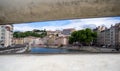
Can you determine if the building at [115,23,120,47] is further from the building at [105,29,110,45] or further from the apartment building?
the building at [105,29,110,45]

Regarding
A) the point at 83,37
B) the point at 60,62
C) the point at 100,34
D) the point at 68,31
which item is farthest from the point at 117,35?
the point at 60,62

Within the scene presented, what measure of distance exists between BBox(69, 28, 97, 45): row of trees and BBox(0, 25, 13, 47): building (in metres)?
1.00

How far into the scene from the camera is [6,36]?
3256 millimetres

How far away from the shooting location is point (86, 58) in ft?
9.45

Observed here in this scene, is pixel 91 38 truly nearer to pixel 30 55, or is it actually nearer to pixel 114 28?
pixel 114 28

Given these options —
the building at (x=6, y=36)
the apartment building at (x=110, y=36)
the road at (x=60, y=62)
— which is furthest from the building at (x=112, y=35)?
the building at (x=6, y=36)

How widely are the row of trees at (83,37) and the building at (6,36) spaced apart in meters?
1.00

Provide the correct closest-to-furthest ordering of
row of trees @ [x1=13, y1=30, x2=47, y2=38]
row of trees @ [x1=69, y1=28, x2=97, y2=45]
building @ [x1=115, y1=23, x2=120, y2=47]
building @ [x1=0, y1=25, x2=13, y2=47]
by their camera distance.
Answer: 1. building @ [x1=115, y1=23, x2=120, y2=47]
2. row of trees @ [x1=69, y1=28, x2=97, y2=45]
3. row of trees @ [x1=13, y1=30, x2=47, y2=38]
4. building @ [x1=0, y1=25, x2=13, y2=47]

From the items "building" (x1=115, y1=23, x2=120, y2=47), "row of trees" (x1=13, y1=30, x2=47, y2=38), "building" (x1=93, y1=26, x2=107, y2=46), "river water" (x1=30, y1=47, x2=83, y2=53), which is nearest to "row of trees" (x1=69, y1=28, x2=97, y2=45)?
"building" (x1=93, y1=26, x2=107, y2=46)

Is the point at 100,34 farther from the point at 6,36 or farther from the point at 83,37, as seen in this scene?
the point at 6,36

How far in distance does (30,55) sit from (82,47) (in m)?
0.84

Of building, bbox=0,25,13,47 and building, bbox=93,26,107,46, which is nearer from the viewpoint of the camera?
building, bbox=93,26,107,46

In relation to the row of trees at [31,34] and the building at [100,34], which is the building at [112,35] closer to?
the building at [100,34]

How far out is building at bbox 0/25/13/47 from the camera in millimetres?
3251
